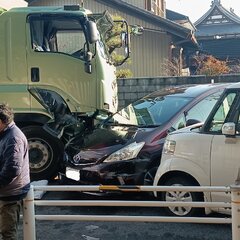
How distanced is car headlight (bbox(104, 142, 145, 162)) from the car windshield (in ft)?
1.75

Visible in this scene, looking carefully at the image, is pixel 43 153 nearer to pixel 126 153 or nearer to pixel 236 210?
pixel 126 153

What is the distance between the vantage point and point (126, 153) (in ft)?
20.9

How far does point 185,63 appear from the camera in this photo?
81.3 ft

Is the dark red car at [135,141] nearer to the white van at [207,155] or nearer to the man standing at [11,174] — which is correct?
the white van at [207,155]

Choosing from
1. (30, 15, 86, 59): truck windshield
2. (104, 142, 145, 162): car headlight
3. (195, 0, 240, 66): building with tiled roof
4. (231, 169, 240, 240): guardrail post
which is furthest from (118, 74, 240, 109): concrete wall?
(195, 0, 240, 66): building with tiled roof

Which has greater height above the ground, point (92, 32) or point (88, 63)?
point (92, 32)

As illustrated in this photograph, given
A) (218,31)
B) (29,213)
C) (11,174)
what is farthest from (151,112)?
(218,31)

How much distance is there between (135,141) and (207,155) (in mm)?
1282

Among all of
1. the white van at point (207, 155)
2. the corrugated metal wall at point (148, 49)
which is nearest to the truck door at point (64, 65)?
the white van at point (207, 155)

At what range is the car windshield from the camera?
22.3 feet

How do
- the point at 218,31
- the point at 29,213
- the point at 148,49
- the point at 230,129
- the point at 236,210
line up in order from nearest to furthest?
the point at 236,210 → the point at 29,213 → the point at 230,129 → the point at 148,49 → the point at 218,31

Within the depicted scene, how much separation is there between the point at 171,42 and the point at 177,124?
1354cm

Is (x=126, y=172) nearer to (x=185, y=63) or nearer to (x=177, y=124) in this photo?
(x=177, y=124)

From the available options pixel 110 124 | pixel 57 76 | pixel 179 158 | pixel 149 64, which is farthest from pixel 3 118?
pixel 149 64
